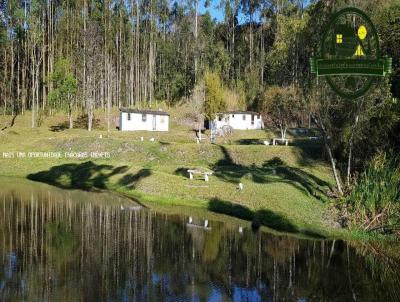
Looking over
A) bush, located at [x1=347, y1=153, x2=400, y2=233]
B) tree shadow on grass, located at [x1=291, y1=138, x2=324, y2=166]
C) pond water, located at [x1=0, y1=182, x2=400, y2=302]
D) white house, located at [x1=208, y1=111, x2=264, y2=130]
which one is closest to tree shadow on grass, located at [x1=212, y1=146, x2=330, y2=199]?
tree shadow on grass, located at [x1=291, y1=138, x2=324, y2=166]

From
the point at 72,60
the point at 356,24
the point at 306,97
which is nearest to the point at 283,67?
the point at 306,97

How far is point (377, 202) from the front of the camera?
109 feet

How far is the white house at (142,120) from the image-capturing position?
284 ft

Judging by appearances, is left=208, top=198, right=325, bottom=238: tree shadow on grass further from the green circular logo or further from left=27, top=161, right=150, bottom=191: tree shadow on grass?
left=27, top=161, right=150, bottom=191: tree shadow on grass

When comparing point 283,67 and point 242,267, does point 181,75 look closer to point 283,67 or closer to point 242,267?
point 283,67

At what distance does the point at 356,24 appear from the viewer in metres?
32.6

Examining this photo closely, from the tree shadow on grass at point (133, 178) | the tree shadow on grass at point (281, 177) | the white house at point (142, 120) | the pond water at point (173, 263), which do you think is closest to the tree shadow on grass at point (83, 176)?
the tree shadow on grass at point (133, 178)

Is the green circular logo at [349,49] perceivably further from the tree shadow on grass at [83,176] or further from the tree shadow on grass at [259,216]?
the tree shadow on grass at [83,176]

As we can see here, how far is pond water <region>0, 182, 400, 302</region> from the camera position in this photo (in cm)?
2031

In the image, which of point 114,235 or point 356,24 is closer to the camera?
point 114,235

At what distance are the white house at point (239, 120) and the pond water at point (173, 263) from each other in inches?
2142

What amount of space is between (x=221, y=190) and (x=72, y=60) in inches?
3011

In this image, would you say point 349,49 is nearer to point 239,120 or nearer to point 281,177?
point 281,177

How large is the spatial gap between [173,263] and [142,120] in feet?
215
